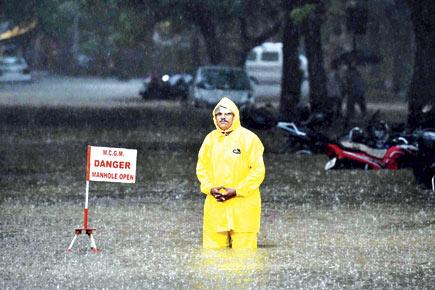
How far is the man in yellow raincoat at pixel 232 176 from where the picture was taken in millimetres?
13391

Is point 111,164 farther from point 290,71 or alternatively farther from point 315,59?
point 315,59

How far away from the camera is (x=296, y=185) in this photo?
21203mm

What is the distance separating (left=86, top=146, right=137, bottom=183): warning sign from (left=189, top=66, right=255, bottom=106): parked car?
33.7 metres

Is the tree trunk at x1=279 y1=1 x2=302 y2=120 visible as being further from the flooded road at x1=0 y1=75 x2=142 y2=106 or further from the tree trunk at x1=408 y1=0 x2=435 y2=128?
the flooded road at x1=0 y1=75 x2=142 y2=106

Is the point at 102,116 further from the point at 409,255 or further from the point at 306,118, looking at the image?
the point at 409,255

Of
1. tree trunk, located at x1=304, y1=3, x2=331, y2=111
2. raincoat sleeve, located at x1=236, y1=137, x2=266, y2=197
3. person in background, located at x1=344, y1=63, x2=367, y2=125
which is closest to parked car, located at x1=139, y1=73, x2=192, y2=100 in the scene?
tree trunk, located at x1=304, y1=3, x2=331, y2=111

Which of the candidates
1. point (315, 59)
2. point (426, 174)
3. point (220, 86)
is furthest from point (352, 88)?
point (426, 174)

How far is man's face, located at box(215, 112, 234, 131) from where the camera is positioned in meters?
13.4

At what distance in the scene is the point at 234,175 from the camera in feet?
44.1

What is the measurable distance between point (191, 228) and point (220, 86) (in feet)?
108

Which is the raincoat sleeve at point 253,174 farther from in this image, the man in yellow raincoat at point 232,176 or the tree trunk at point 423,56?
the tree trunk at point 423,56

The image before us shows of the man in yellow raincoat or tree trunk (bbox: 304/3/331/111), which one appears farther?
tree trunk (bbox: 304/3/331/111)

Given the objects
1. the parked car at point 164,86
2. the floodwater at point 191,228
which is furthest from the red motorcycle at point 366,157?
the parked car at point 164,86

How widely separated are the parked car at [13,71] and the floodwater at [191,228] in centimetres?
4984
